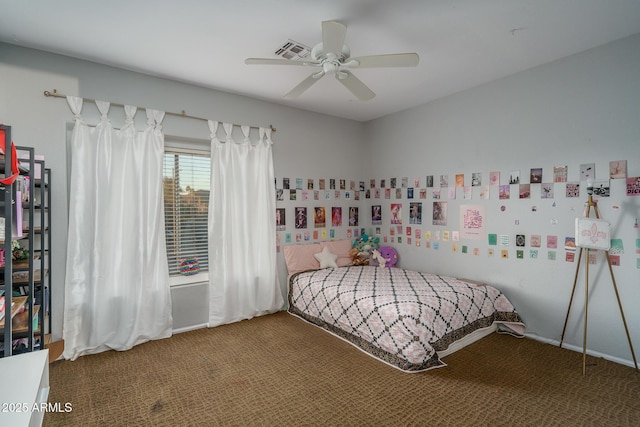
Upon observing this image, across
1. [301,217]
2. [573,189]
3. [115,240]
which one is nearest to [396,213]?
[301,217]

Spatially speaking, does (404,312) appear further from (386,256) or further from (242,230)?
(242,230)

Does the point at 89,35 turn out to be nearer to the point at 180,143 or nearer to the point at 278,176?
the point at 180,143

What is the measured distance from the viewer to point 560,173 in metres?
2.79

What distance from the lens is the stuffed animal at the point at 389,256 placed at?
4.21 meters

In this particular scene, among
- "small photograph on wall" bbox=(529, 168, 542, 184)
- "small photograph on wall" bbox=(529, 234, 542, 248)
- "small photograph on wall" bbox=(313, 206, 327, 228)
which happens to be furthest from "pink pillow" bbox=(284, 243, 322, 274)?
"small photograph on wall" bbox=(529, 168, 542, 184)

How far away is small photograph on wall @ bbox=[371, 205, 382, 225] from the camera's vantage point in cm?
453

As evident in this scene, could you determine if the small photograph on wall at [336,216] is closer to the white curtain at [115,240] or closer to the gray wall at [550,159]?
the gray wall at [550,159]

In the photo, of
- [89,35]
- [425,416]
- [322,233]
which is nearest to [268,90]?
[89,35]

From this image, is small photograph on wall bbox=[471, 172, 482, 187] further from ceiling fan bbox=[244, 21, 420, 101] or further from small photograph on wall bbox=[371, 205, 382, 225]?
ceiling fan bbox=[244, 21, 420, 101]

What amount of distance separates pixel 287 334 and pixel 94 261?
6.20 ft

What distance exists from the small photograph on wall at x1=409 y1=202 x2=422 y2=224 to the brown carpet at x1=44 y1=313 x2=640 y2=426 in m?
1.61

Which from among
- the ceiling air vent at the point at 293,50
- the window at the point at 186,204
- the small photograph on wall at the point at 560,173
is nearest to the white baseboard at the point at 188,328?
the window at the point at 186,204

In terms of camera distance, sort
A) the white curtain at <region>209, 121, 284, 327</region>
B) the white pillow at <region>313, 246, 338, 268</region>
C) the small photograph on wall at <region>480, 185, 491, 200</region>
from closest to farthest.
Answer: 1. the small photograph on wall at <region>480, 185, 491, 200</region>
2. the white curtain at <region>209, 121, 284, 327</region>
3. the white pillow at <region>313, 246, 338, 268</region>

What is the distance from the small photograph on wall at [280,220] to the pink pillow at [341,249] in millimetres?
602
